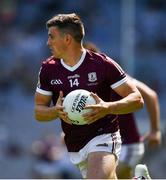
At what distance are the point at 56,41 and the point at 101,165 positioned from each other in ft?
3.98

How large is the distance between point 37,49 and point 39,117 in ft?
51.9

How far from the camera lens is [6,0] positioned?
26875 millimetres

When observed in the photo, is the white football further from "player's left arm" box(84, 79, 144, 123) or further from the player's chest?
the player's chest

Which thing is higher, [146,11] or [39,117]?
[39,117]

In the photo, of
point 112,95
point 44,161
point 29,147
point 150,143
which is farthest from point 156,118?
point 29,147

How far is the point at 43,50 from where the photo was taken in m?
24.2

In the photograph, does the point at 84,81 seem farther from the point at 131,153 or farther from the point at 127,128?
the point at 131,153

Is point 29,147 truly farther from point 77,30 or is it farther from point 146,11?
point 77,30

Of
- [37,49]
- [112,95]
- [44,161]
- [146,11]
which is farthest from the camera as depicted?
[146,11]

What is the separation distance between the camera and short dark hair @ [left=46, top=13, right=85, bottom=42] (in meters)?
8.66

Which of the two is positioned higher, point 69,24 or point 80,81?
point 69,24

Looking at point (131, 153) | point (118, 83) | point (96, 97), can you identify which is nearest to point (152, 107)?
point (131, 153)

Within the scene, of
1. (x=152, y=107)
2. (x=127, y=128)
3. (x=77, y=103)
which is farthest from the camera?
(x=152, y=107)

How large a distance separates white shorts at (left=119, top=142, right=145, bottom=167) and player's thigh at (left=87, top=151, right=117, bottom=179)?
6.61 feet
